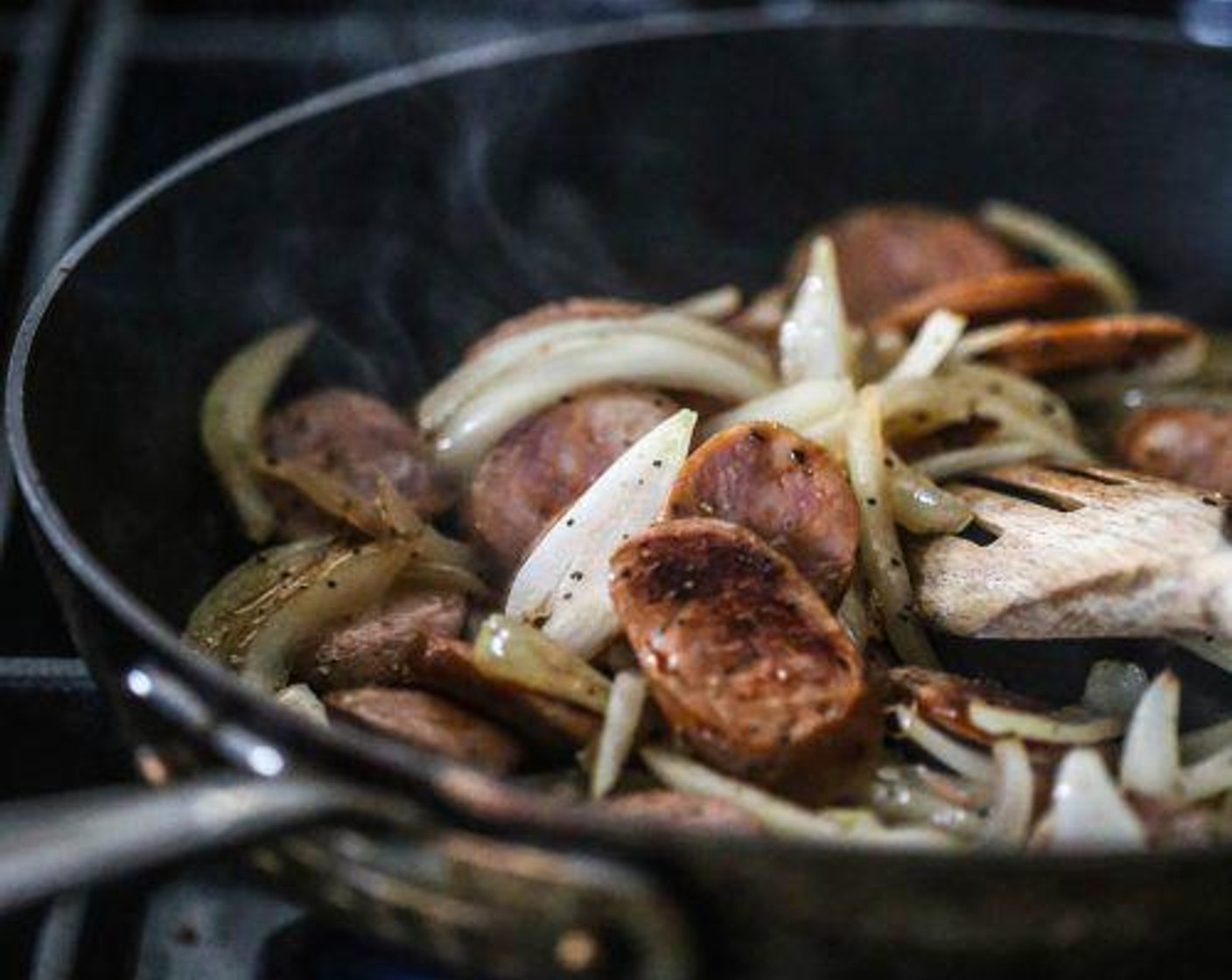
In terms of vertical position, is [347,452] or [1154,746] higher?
[347,452]

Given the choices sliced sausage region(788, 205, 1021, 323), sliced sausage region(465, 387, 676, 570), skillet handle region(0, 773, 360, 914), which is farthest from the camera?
sliced sausage region(788, 205, 1021, 323)

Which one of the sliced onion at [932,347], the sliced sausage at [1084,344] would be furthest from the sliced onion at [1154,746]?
the sliced sausage at [1084,344]

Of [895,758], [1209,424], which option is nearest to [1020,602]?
[895,758]

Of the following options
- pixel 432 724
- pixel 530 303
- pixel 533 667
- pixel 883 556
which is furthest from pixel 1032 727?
pixel 530 303

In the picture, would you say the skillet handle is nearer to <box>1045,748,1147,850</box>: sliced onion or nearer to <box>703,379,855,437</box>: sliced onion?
<box>1045,748,1147,850</box>: sliced onion

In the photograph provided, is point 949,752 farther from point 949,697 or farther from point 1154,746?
point 1154,746

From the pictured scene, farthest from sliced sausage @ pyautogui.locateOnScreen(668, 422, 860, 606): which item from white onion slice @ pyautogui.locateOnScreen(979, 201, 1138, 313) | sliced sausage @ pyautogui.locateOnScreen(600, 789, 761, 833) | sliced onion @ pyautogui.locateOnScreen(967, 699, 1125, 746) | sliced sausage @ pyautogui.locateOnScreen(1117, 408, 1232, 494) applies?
white onion slice @ pyautogui.locateOnScreen(979, 201, 1138, 313)

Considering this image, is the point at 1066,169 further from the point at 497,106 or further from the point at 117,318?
the point at 117,318
